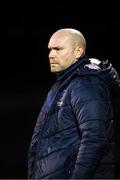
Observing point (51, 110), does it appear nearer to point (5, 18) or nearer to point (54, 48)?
point (54, 48)

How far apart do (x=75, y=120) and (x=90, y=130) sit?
0.13 metres

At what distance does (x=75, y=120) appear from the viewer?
10.4 feet

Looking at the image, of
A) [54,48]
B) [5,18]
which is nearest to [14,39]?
[5,18]

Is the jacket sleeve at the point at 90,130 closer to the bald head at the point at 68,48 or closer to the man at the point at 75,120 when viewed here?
the man at the point at 75,120

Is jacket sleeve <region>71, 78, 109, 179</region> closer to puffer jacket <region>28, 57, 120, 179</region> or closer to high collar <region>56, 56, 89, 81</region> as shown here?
puffer jacket <region>28, 57, 120, 179</region>

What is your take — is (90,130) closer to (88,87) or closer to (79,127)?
(79,127)

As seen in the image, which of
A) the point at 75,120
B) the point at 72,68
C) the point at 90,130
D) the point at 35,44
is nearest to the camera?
the point at 90,130

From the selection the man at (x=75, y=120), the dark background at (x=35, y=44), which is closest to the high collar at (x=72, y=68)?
the man at (x=75, y=120)

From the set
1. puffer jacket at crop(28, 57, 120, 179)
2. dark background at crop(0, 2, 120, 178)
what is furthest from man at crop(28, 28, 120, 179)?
dark background at crop(0, 2, 120, 178)

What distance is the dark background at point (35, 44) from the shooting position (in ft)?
35.1

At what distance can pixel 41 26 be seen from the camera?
11.6 meters

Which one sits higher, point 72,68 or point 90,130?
point 72,68

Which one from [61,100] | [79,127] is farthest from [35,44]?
[79,127]

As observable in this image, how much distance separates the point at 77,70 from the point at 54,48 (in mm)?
209
